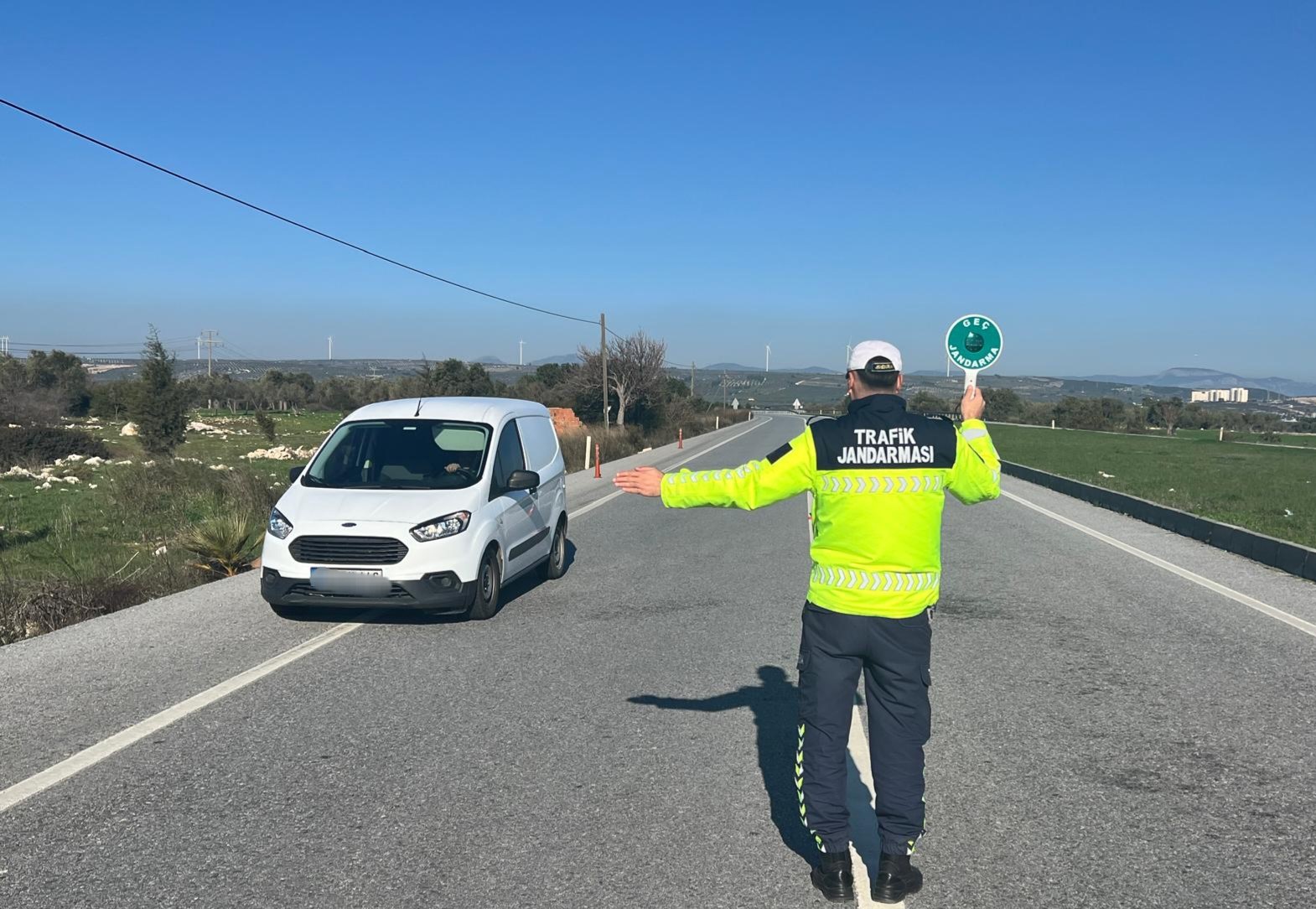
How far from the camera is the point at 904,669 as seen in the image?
12.1ft

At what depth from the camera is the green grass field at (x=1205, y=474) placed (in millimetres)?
17609

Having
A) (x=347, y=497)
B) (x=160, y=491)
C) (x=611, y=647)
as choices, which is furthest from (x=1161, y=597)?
(x=160, y=491)

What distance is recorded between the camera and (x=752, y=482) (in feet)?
12.7

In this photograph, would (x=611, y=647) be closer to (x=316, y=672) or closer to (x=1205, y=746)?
(x=316, y=672)

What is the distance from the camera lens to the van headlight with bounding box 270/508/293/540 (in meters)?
8.39

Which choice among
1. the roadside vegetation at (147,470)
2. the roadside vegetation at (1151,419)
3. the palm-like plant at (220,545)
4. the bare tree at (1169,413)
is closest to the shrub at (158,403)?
the roadside vegetation at (147,470)

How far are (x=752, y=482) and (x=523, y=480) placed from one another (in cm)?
580

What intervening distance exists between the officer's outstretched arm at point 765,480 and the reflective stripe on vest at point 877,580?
33cm

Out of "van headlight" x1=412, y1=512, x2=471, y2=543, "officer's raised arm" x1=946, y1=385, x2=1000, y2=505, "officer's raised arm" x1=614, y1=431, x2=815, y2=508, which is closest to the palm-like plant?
"van headlight" x1=412, y1=512, x2=471, y2=543

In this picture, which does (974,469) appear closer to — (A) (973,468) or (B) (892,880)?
(A) (973,468)

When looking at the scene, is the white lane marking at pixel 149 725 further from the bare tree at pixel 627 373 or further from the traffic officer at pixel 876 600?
the bare tree at pixel 627 373

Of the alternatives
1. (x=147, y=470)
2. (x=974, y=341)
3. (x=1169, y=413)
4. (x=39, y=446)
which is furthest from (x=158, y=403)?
(x=1169, y=413)

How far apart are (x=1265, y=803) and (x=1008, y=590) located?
5.63 meters

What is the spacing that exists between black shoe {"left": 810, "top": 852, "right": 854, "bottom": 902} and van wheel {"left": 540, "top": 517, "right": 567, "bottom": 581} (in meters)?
7.23
